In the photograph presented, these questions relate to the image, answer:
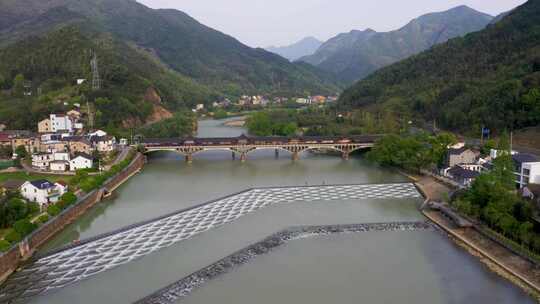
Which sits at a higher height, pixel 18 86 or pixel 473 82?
pixel 473 82

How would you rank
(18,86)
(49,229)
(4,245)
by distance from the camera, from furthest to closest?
1. (18,86)
2. (49,229)
3. (4,245)

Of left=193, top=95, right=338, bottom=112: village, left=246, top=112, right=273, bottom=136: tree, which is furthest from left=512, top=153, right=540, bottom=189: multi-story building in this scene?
left=193, top=95, right=338, bottom=112: village

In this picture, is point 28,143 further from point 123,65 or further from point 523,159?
point 523,159

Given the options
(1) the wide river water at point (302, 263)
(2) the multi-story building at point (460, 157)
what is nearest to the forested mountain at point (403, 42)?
(2) the multi-story building at point (460, 157)

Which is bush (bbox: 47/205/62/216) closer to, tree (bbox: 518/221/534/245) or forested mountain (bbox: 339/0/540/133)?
tree (bbox: 518/221/534/245)

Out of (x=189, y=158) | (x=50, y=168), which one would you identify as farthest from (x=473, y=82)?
(x=50, y=168)

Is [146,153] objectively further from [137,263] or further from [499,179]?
[499,179]
